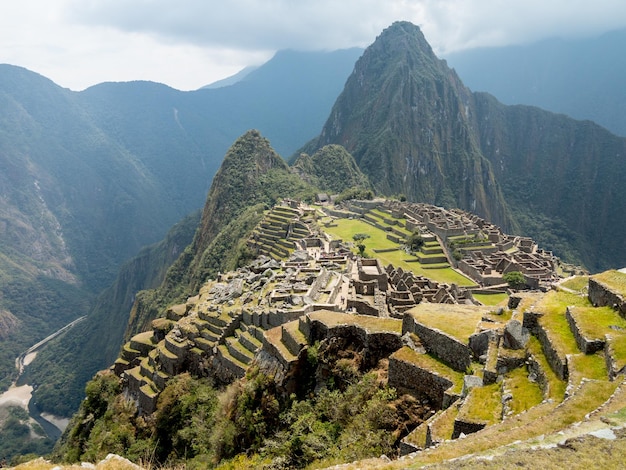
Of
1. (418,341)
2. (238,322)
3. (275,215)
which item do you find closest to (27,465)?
(418,341)

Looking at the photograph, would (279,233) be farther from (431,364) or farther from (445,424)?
(445,424)

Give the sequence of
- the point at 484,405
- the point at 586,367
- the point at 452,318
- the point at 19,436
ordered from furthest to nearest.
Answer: the point at 19,436 < the point at 452,318 < the point at 484,405 < the point at 586,367

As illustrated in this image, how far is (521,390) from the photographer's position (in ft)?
29.1

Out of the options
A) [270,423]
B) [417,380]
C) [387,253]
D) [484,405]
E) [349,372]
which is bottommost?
[387,253]

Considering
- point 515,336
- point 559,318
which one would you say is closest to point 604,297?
point 559,318

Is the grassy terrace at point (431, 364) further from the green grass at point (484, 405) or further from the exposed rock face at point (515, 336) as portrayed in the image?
the exposed rock face at point (515, 336)

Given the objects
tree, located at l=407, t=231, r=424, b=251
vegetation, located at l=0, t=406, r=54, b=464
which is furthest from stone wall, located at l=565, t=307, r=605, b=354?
vegetation, located at l=0, t=406, r=54, b=464

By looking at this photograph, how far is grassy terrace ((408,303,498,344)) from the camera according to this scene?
11847 mm

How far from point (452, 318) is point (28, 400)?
109 meters

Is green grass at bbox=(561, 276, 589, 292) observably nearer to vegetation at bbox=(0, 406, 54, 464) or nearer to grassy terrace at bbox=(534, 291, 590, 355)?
grassy terrace at bbox=(534, 291, 590, 355)

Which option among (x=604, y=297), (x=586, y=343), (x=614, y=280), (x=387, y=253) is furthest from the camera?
(x=387, y=253)

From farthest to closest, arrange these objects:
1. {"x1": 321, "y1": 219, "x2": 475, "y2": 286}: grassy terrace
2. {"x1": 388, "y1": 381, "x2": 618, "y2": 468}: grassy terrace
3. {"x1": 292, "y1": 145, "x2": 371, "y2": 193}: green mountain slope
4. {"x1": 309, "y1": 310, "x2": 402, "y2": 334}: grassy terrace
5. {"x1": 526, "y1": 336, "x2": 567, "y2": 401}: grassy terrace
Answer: {"x1": 292, "y1": 145, "x2": 371, "y2": 193}: green mountain slope < {"x1": 321, "y1": 219, "x2": 475, "y2": 286}: grassy terrace < {"x1": 309, "y1": 310, "x2": 402, "y2": 334}: grassy terrace < {"x1": 526, "y1": 336, "x2": 567, "y2": 401}: grassy terrace < {"x1": 388, "y1": 381, "x2": 618, "y2": 468}: grassy terrace

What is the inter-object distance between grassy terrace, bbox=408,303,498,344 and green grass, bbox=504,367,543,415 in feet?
6.09

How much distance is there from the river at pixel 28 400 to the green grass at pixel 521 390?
8970cm
